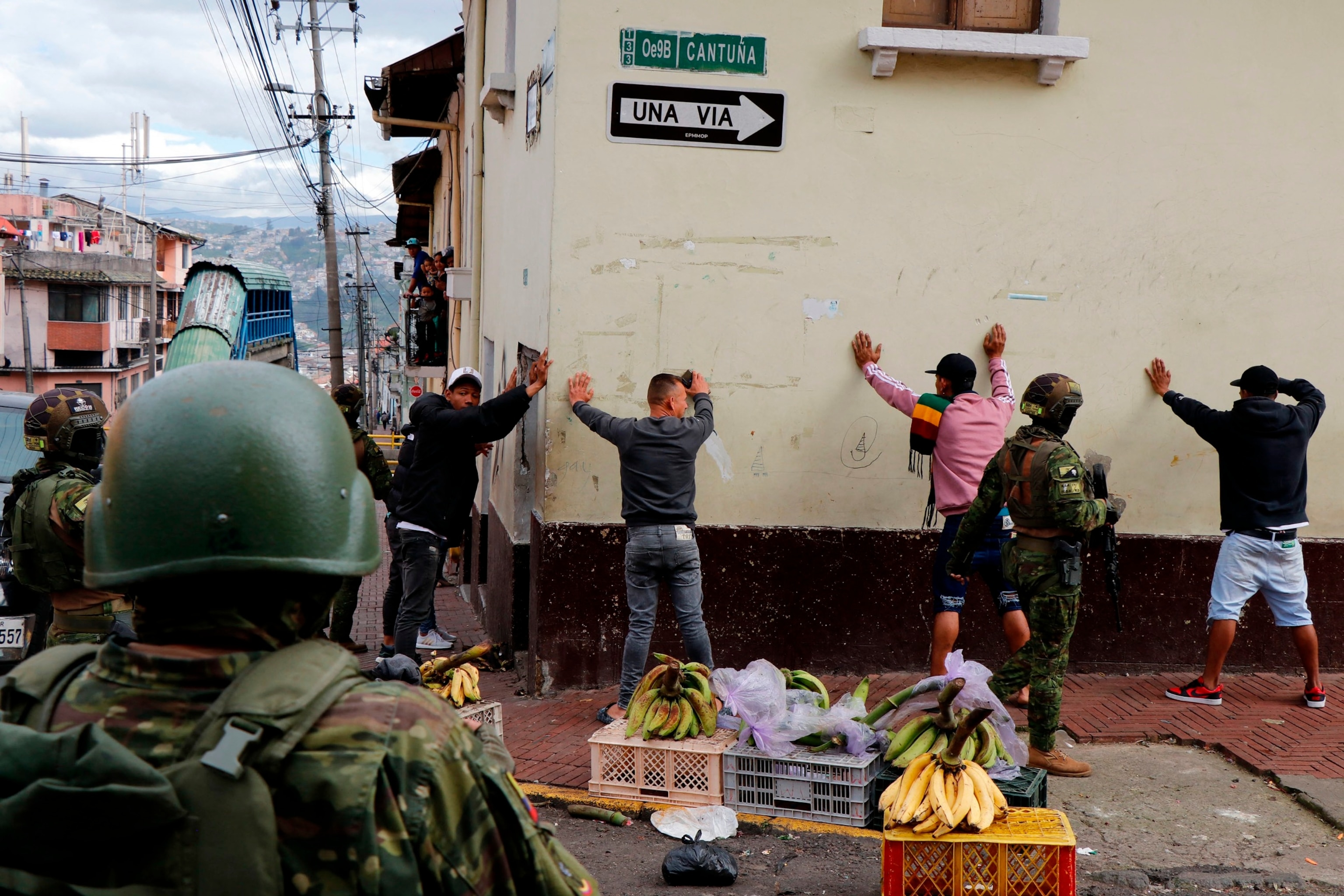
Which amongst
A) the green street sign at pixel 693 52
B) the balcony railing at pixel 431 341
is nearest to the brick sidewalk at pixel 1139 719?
the green street sign at pixel 693 52

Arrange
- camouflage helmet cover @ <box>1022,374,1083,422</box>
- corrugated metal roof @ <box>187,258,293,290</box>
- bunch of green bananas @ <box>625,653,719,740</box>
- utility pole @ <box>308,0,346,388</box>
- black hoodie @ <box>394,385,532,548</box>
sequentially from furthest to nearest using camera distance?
corrugated metal roof @ <box>187,258,293,290</box>
utility pole @ <box>308,0,346,388</box>
black hoodie @ <box>394,385,532,548</box>
camouflage helmet cover @ <box>1022,374,1083,422</box>
bunch of green bananas @ <box>625,653,719,740</box>

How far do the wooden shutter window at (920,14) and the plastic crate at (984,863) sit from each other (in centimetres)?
495

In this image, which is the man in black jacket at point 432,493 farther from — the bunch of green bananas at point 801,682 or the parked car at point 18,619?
the bunch of green bananas at point 801,682

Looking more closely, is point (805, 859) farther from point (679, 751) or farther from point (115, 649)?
point (115, 649)

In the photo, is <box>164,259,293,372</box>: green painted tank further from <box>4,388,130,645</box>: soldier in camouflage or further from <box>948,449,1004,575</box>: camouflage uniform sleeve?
<box>948,449,1004,575</box>: camouflage uniform sleeve

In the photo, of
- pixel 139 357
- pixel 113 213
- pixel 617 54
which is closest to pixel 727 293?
pixel 617 54

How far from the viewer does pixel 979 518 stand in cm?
611

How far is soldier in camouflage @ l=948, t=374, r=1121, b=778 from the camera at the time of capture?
5.68m

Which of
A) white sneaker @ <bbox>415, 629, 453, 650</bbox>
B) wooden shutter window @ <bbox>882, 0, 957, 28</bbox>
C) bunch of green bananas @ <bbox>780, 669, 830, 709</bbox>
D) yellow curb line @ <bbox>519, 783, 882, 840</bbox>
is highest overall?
wooden shutter window @ <bbox>882, 0, 957, 28</bbox>

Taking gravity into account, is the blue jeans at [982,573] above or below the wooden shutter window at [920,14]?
below

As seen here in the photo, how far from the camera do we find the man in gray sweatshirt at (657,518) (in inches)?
255

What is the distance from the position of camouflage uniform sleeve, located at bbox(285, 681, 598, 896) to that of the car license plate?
228 inches

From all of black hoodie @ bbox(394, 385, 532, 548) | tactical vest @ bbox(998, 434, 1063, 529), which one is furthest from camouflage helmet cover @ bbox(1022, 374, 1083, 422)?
black hoodie @ bbox(394, 385, 532, 548)

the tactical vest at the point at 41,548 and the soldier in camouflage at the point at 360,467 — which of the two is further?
the soldier in camouflage at the point at 360,467
